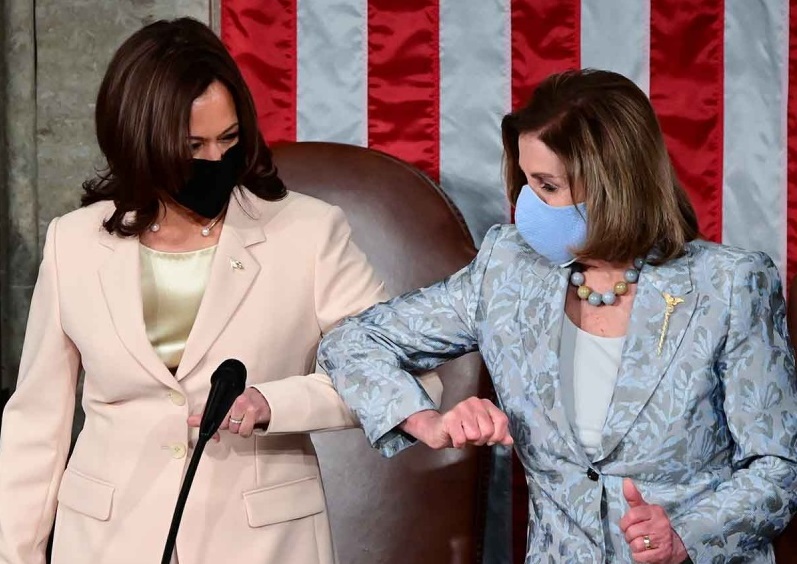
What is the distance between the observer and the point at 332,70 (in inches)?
121

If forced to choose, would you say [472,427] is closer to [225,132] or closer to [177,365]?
[177,365]

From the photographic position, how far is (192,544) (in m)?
1.93

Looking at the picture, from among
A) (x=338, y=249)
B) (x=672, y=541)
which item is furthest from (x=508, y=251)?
(x=672, y=541)

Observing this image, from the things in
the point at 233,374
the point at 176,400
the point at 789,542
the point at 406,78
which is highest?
the point at 406,78

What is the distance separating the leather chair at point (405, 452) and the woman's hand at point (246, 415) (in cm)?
94

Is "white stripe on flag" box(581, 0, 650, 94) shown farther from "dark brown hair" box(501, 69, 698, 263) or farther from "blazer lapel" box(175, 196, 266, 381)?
"blazer lapel" box(175, 196, 266, 381)

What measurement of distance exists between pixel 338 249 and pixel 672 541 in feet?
2.26

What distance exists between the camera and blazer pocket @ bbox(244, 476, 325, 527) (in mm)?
1935

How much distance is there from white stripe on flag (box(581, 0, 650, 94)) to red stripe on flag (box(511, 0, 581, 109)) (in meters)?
0.02

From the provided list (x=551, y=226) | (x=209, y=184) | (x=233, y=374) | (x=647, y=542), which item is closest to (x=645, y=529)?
(x=647, y=542)

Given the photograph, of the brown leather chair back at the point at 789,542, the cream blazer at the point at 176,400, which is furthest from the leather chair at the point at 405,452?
the cream blazer at the point at 176,400

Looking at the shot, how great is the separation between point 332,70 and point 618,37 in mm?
669

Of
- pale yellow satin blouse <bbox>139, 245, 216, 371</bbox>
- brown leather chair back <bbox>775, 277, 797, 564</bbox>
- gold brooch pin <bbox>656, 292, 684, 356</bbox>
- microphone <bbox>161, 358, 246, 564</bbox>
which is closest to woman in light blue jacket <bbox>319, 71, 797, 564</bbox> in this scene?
gold brooch pin <bbox>656, 292, 684, 356</bbox>

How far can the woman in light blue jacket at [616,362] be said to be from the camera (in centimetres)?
185
